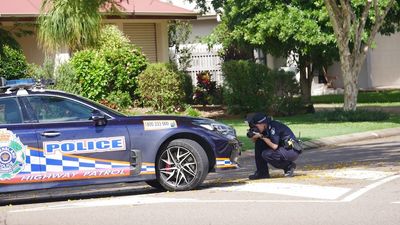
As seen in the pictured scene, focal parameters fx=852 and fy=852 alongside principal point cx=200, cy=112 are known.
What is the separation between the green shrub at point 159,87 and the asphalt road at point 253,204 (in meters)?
11.4

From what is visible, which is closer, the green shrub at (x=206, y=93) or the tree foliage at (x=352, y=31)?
the tree foliage at (x=352, y=31)

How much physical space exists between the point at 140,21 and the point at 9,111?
17888 mm

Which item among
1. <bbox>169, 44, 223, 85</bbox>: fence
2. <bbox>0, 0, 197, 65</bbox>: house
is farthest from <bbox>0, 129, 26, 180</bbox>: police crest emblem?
<bbox>169, 44, 223, 85</bbox>: fence

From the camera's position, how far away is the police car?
10922 mm

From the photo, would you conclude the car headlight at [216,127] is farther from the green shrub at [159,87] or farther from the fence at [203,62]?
the fence at [203,62]

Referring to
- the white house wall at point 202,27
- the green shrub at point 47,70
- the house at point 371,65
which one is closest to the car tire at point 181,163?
the green shrub at point 47,70

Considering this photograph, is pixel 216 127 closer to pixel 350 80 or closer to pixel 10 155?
pixel 10 155

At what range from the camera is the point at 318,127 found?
72.7ft

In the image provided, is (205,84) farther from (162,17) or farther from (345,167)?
(345,167)

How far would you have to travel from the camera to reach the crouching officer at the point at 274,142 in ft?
41.7

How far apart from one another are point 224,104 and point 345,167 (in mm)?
14840

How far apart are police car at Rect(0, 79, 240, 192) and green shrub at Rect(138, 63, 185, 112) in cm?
1305

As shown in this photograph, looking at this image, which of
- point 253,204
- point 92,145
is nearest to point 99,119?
point 92,145

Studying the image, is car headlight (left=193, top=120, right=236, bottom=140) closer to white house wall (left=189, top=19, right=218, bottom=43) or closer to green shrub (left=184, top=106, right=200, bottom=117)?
green shrub (left=184, top=106, right=200, bottom=117)
